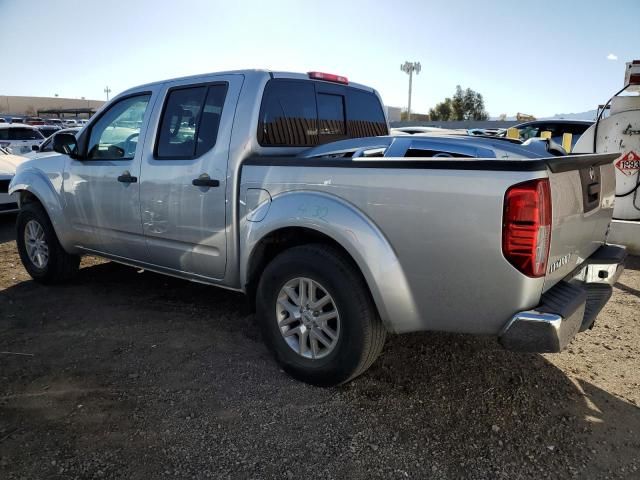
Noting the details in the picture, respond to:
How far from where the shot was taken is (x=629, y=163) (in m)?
6.61

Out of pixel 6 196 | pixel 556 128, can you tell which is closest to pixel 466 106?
pixel 556 128

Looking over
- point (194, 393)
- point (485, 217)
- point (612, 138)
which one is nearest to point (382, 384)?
point (194, 393)

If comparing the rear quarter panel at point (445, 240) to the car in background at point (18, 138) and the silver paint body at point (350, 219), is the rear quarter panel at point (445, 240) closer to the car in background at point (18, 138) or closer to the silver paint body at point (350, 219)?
the silver paint body at point (350, 219)

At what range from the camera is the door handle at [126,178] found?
407 centimetres

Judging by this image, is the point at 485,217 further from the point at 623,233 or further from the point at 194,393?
the point at 623,233

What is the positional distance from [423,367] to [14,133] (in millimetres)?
15642

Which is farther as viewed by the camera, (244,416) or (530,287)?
(244,416)

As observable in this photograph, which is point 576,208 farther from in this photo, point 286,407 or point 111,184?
point 111,184

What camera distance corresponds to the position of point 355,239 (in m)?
2.82

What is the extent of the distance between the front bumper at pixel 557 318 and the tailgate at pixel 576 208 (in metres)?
0.07

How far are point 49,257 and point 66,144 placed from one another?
127 centimetres

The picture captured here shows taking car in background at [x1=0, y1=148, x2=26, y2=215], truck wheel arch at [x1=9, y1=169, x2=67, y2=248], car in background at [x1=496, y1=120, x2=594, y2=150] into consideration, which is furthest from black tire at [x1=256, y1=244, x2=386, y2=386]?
car in background at [x1=496, y1=120, x2=594, y2=150]

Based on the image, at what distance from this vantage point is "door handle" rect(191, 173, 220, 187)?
351cm

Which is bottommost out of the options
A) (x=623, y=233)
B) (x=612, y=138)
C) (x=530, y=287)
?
(x=623, y=233)
